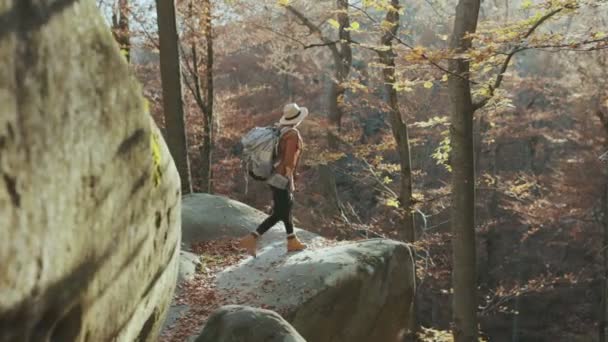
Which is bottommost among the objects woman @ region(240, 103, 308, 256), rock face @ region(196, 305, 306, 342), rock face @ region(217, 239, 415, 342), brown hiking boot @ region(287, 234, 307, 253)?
rock face @ region(217, 239, 415, 342)

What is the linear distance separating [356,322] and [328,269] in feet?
2.36

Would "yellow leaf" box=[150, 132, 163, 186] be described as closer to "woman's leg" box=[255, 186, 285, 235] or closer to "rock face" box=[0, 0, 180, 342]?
"rock face" box=[0, 0, 180, 342]

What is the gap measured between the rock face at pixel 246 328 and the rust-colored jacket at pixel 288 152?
7.00 feet

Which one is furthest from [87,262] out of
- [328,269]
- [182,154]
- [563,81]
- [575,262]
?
[575,262]

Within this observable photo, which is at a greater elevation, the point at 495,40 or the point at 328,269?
the point at 495,40

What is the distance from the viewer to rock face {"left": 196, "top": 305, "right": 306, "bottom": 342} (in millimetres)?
3785

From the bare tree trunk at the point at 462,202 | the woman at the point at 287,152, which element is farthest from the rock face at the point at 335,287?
the woman at the point at 287,152

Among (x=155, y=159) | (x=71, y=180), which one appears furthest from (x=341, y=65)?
(x=71, y=180)

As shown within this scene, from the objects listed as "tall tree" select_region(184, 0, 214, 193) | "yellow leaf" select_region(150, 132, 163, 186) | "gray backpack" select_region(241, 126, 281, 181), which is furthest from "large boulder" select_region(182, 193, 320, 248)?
"yellow leaf" select_region(150, 132, 163, 186)

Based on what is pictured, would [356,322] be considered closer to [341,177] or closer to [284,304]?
[284,304]

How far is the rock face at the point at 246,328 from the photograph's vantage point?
3785mm

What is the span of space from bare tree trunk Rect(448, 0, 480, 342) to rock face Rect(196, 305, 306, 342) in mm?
3171

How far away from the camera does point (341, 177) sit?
24.4 meters

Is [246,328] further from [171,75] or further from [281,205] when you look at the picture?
[171,75]
